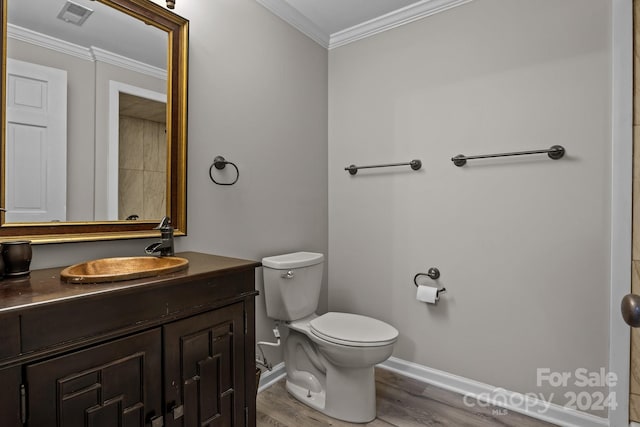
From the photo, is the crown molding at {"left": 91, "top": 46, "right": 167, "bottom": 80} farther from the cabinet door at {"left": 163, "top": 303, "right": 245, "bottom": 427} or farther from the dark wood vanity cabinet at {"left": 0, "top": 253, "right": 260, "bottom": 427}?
the cabinet door at {"left": 163, "top": 303, "right": 245, "bottom": 427}

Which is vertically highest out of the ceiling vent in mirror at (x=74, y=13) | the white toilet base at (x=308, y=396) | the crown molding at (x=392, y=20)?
the crown molding at (x=392, y=20)

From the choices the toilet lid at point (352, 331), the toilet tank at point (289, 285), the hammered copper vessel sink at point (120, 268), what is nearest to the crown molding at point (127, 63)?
the hammered copper vessel sink at point (120, 268)

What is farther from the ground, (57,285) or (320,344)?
(57,285)

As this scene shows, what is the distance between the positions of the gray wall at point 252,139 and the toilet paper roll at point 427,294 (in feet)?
2.58

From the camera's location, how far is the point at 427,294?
6.73 feet

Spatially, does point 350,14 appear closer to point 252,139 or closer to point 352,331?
point 252,139

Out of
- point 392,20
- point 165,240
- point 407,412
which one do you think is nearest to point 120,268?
point 165,240

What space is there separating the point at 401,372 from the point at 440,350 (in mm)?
326

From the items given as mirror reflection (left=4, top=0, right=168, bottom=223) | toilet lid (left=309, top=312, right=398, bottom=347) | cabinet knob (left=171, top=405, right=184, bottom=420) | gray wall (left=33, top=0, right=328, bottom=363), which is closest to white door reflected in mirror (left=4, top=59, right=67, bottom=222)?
mirror reflection (left=4, top=0, right=168, bottom=223)

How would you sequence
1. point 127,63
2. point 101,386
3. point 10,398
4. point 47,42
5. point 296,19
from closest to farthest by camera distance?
point 10,398 < point 101,386 < point 47,42 < point 127,63 < point 296,19

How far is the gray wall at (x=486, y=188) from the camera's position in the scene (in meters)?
1.69

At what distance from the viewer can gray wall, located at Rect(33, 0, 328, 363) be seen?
170 centimetres

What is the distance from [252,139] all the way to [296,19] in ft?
3.03

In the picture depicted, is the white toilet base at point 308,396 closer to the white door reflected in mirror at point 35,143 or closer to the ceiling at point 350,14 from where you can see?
the white door reflected in mirror at point 35,143
